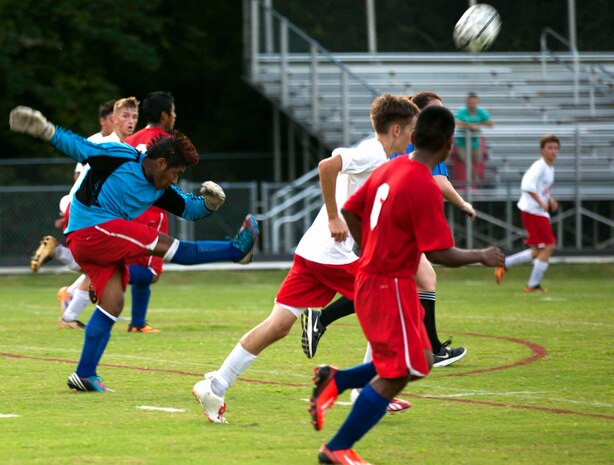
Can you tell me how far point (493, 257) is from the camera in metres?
6.25

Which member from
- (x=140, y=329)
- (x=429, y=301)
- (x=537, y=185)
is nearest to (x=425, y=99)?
(x=429, y=301)

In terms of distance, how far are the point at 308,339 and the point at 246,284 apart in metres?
12.0

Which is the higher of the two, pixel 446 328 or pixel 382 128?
pixel 382 128

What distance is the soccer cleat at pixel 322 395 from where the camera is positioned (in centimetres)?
Answer: 662

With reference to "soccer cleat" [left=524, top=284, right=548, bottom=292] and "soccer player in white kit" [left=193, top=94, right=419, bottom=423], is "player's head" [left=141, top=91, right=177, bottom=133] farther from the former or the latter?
"soccer cleat" [left=524, top=284, right=548, bottom=292]

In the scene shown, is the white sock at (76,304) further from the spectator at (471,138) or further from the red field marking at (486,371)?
the spectator at (471,138)

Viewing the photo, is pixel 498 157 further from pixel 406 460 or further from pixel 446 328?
pixel 406 460

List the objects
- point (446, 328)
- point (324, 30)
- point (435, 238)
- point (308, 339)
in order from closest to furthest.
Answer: point (435, 238) < point (308, 339) < point (446, 328) < point (324, 30)

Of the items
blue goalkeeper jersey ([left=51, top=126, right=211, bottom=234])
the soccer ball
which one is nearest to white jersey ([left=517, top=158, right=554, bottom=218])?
the soccer ball

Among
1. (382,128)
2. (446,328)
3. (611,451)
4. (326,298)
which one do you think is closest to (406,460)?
(611,451)

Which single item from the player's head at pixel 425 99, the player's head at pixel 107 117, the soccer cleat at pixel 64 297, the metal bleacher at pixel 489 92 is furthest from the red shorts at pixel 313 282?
the metal bleacher at pixel 489 92

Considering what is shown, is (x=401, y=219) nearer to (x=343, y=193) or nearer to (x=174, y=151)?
(x=343, y=193)

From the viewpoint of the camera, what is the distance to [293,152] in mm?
28828

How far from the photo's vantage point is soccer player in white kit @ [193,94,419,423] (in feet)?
25.8
